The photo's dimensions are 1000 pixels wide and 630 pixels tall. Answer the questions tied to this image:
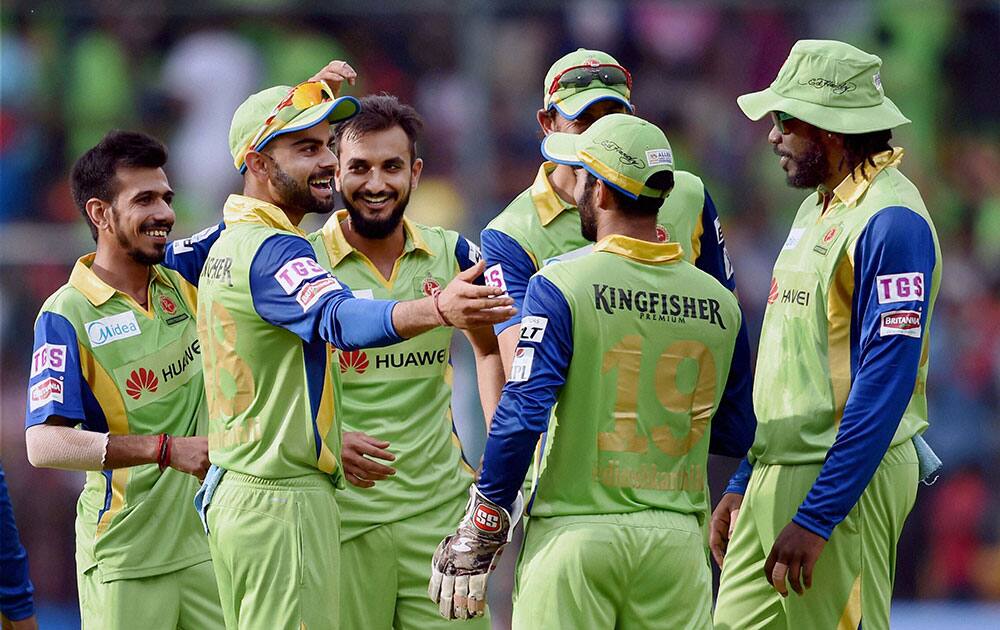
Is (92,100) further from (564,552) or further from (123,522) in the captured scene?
(564,552)

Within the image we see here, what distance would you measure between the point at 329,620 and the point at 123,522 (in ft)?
3.74

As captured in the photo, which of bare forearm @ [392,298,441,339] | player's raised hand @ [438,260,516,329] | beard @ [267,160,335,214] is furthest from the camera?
beard @ [267,160,335,214]

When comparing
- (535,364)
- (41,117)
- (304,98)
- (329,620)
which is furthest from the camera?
(41,117)

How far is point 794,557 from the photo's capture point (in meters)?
5.08

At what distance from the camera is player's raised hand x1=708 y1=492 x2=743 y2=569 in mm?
5648

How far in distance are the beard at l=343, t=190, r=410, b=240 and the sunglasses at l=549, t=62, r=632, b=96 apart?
0.73 metres

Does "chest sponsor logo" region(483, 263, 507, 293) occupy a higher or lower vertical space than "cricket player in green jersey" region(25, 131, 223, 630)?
higher

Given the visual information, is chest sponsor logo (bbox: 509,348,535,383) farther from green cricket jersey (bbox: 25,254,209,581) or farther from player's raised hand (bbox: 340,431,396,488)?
green cricket jersey (bbox: 25,254,209,581)

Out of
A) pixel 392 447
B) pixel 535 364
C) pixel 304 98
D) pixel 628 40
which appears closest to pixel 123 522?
pixel 392 447

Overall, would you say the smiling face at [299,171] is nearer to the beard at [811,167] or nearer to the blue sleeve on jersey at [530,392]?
the blue sleeve on jersey at [530,392]

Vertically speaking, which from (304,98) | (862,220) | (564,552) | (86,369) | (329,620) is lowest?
(329,620)

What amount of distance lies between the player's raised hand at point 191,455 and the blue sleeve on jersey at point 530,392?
1.25m

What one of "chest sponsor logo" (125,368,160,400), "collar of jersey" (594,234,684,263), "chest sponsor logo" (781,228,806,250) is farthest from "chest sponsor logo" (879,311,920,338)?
"chest sponsor logo" (125,368,160,400)

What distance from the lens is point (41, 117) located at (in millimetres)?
10977
